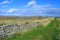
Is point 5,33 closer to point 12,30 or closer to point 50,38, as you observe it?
point 12,30

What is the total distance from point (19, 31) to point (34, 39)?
142 inches

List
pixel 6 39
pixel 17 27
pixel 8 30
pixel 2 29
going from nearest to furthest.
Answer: pixel 6 39 → pixel 2 29 → pixel 8 30 → pixel 17 27

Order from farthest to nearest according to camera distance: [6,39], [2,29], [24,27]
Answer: [24,27] → [2,29] → [6,39]

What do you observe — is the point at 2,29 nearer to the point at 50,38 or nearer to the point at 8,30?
the point at 8,30

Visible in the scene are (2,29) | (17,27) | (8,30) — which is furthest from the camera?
(17,27)

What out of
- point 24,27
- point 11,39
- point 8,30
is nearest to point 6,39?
point 11,39

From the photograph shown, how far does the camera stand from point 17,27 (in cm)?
1780

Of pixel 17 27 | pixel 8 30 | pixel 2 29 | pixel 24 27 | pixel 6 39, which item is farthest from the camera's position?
pixel 24 27

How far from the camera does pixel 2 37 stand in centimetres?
1396

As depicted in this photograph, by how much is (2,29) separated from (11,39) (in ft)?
4.17

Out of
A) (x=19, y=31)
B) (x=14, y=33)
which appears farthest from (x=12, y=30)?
(x=19, y=31)

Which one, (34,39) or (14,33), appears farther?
(14,33)

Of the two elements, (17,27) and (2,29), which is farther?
(17,27)

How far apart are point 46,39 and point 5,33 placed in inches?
126
